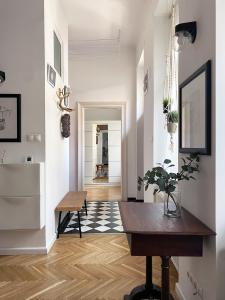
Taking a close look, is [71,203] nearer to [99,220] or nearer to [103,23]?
[99,220]

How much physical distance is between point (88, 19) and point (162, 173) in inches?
153

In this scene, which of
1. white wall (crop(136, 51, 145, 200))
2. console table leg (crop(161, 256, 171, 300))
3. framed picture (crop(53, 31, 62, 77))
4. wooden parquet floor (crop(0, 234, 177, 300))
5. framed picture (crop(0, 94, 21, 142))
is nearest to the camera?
console table leg (crop(161, 256, 171, 300))

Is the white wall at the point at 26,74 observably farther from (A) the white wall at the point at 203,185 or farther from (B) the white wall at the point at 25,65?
(A) the white wall at the point at 203,185

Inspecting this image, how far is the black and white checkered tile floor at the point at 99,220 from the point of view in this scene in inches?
161

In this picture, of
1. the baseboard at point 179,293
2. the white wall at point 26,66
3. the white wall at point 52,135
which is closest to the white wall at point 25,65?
the white wall at point 26,66

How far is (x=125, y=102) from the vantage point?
6176 millimetres

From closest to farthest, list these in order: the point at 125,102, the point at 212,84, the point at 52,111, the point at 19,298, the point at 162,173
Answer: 1. the point at 212,84
2. the point at 162,173
3. the point at 19,298
4. the point at 52,111
5. the point at 125,102

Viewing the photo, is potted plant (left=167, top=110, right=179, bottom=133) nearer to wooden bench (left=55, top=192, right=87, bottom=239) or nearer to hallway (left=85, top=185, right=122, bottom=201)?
wooden bench (left=55, top=192, right=87, bottom=239)

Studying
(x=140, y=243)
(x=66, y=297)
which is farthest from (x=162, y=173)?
(x=66, y=297)

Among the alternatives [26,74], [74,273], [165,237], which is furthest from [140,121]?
[165,237]

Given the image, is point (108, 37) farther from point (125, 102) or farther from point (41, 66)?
point (41, 66)

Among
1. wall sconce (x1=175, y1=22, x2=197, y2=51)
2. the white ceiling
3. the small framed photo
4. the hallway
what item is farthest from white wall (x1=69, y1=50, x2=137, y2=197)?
wall sconce (x1=175, y1=22, x2=197, y2=51)

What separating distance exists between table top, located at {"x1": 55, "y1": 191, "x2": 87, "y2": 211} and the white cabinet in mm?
663

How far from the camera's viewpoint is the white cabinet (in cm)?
295
